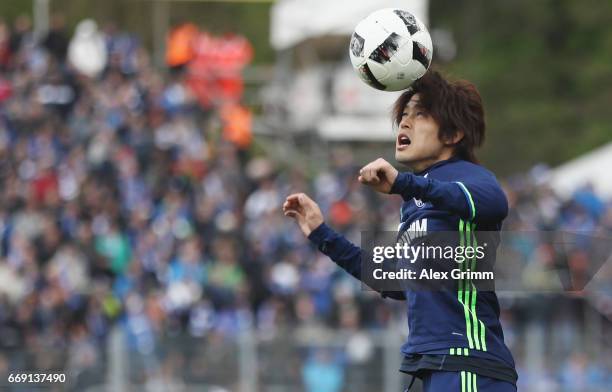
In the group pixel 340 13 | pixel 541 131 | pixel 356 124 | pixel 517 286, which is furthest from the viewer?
pixel 541 131

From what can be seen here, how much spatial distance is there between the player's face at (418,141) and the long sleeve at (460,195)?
0.99 feet

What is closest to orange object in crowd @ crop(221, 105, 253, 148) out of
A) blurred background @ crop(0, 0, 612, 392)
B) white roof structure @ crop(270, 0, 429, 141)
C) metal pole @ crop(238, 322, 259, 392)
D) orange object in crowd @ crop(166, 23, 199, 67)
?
blurred background @ crop(0, 0, 612, 392)

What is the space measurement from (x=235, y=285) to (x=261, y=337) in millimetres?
1847

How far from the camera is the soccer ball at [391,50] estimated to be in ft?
18.7

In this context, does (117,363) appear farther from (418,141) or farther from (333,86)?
(333,86)

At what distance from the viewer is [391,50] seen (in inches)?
226

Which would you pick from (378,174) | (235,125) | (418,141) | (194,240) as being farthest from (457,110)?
(235,125)

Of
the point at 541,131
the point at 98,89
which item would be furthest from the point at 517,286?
the point at 541,131

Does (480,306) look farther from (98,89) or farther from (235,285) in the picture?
(98,89)

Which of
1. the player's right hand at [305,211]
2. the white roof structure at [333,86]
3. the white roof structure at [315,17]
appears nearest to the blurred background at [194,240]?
the white roof structure at [333,86]

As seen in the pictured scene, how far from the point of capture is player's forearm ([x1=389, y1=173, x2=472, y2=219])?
5.01 metres

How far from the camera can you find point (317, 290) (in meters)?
14.4

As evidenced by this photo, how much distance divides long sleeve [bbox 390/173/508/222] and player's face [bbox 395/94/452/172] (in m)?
0.30

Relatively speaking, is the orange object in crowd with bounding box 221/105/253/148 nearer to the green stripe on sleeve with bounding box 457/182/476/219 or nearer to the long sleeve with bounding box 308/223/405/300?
the long sleeve with bounding box 308/223/405/300
